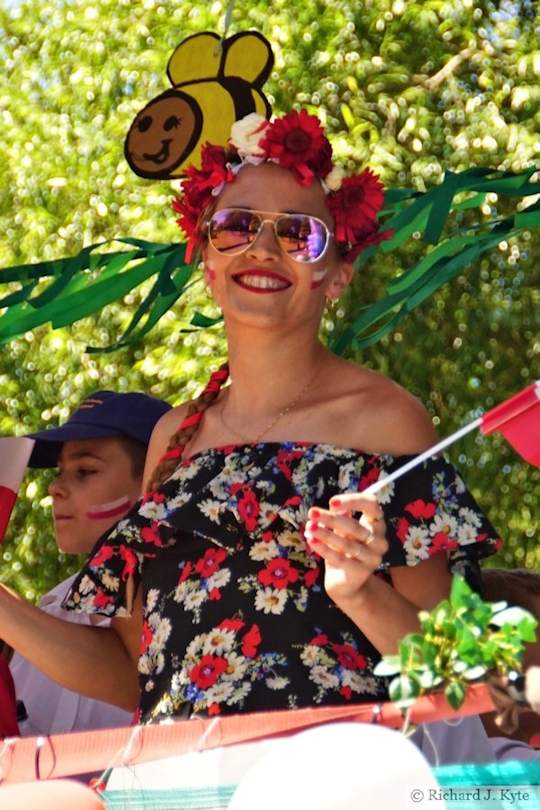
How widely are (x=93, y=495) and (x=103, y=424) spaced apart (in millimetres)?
177

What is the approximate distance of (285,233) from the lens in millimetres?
2859

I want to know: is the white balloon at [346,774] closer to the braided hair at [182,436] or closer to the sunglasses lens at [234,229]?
the braided hair at [182,436]

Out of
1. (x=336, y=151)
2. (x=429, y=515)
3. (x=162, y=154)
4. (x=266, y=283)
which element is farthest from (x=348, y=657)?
(x=336, y=151)

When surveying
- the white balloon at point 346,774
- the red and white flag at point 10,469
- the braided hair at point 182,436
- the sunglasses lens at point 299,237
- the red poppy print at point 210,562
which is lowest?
the red and white flag at point 10,469

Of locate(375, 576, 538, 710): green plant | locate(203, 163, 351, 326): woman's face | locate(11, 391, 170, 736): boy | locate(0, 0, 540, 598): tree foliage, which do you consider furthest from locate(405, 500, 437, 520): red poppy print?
locate(0, 0, 540, 598): tree foliage

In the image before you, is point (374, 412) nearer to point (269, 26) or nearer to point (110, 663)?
point (110, 663)

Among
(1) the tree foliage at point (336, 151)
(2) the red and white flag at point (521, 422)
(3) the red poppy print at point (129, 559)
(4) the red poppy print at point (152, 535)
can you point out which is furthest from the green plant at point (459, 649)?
(1) the tree foliage at point (336, 151)

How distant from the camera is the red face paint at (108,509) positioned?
382cm

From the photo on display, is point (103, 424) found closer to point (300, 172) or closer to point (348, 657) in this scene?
point (300, 172)

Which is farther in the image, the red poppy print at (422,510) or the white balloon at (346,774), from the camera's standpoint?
the red poppy print at (422,510)

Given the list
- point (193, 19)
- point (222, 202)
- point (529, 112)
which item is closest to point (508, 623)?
point (222, 202)

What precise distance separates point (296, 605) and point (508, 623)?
Answer: 727mm

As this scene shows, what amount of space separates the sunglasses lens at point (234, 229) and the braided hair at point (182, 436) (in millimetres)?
306

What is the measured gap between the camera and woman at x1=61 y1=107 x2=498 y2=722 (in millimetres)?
2580
